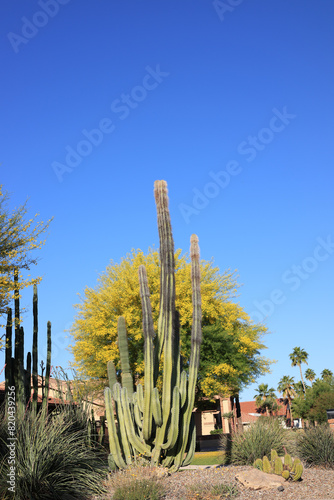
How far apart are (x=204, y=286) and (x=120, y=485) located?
52.6ft

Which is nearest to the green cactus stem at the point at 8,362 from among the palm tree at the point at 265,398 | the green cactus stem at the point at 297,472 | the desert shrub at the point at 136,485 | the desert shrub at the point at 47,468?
the desert shrub at the point at 47,468

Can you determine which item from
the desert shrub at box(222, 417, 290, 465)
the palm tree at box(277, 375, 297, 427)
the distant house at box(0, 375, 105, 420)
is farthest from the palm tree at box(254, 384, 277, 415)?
the desert shrub at box(222, 417, 290, 465)

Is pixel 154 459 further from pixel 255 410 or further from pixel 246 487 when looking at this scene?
pixel 255 410

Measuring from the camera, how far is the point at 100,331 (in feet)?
80.0

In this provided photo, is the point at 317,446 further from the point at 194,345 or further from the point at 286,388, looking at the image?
the point at 286,388

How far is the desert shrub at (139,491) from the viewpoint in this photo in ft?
32.0

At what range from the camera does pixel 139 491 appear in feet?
32.2

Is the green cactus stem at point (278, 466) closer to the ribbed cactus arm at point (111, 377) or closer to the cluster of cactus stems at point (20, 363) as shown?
the ribbed cactus arm at point (111, 377)

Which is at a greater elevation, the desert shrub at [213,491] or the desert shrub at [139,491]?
the desert shrub at [139,491]

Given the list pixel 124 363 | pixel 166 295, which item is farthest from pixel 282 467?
pixel 166 295

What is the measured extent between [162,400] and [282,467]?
3.54 m

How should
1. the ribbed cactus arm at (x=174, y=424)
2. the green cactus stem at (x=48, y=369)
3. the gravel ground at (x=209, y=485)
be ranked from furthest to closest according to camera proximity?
the green cactus stem at (x=48, y=369), the ribbed cactus arm at (x=174, y=424), the gravel ground at (x=209, y=485)

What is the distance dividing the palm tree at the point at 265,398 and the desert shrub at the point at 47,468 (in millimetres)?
51382

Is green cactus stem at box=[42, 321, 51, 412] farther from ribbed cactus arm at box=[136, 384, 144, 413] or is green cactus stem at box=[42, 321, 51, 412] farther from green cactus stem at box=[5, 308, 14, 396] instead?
ribbed cactus arm at box=[136, 384, 144, 413]
